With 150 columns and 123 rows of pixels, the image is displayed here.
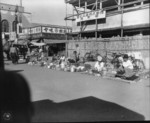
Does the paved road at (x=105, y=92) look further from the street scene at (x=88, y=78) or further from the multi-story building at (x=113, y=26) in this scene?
the multi-story building at (x=113, y=26)

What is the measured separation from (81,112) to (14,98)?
5.76ft

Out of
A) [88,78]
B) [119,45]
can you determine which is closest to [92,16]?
[119,45]

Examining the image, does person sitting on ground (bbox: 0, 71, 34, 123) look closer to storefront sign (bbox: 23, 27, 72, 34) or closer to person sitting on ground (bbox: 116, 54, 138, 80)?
person sitting on ground (bbox: 116, 54, 138, 80)

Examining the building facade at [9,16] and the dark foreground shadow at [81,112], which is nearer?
the dark foreground shadow at [81,112]

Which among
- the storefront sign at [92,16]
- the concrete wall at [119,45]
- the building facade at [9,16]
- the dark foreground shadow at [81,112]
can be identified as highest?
the storefront sign at [92,16]

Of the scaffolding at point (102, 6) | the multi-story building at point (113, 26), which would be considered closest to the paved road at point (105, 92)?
the multi-story building at point (113, 26)

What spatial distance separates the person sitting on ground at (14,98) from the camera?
7.23 feet

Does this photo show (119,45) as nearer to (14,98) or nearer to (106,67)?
(106,67)

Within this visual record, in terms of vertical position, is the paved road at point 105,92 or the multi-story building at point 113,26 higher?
the multi-story building at point 113,26

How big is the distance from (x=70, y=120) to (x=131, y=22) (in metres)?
8.49

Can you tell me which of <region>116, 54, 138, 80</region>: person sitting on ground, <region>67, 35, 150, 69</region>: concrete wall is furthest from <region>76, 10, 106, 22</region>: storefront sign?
<region>116, 54, 138, 80</region>: person sitting on ground

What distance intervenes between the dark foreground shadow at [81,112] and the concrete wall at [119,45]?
4262 mm

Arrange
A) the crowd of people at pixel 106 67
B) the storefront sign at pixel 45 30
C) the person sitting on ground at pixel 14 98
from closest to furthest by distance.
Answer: the person sitting on ground at pixel 14 98 → the crowd of people at pixel 106 67 → the storefront sign at pixel 45 30

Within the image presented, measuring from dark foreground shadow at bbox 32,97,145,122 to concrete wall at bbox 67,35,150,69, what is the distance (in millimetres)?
4262
